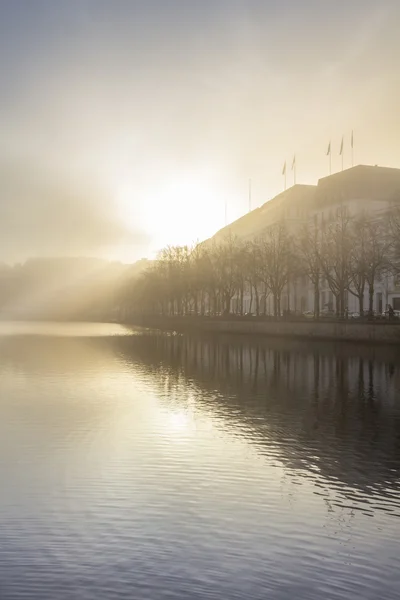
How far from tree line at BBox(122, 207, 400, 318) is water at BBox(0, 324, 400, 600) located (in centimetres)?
3472

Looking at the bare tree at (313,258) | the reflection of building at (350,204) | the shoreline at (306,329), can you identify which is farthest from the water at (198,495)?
the reflection of building at (350,204)

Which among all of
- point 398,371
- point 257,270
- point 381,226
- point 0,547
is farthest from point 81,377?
point 381,226

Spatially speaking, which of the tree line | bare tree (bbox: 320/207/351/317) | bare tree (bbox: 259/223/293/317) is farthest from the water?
bare tree (bbox: 259/223/293/317)

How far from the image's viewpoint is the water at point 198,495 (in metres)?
8.35

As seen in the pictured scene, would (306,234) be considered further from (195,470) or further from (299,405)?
(195,470)

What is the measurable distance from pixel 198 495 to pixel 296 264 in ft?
212

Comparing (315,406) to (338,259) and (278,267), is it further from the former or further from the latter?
(278,267)

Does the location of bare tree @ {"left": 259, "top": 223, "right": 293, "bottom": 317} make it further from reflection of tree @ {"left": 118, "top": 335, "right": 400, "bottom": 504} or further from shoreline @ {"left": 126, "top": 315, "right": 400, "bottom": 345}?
reflection of tree @ {"left": 118, "top": 335, "right": 400, "bottom": 504}

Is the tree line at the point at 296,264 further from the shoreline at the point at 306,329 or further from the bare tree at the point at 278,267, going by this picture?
the shoreline at the point at 306,329

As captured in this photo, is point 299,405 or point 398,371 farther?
point 398,371

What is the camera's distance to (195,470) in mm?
13383

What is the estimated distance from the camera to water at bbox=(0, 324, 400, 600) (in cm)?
835

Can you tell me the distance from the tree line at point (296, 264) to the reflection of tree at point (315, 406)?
1867 centimetres

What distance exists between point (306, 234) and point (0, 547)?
6553 cm
